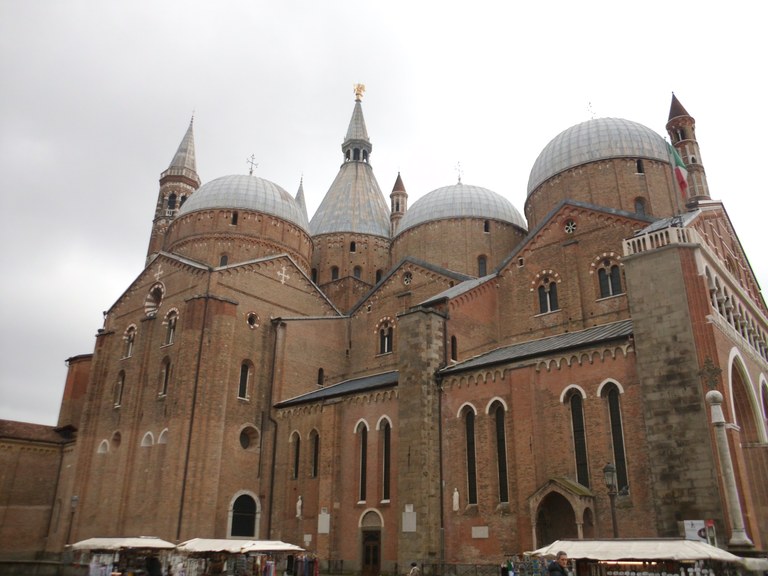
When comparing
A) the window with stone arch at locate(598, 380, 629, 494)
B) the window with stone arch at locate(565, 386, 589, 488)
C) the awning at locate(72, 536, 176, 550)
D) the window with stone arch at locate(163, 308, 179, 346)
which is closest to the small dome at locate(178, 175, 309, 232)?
the window with stone arch at locate(163, 308, 179, 346)

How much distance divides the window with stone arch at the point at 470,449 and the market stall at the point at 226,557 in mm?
6307

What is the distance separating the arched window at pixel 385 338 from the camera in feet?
108

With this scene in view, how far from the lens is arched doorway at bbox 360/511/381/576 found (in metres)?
24.4

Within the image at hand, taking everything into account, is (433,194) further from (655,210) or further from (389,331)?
(655,210)

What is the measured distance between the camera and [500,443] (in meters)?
22.5

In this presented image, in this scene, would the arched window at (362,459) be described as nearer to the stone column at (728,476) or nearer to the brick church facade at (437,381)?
the brick church facade at (437,381)

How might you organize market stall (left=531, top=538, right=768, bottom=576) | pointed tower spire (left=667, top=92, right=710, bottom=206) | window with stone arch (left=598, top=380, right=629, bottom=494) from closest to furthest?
1. market stall (left=531, top=538, right=768, bottom=576)
2. window with stone arch (left=598, top=380, right=629, bottom=494)
3. pointed tower spire (left=667, top=92, right=710, bottom=206)

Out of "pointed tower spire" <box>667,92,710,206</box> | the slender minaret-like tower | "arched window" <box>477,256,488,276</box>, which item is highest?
the slender minaret-like tower

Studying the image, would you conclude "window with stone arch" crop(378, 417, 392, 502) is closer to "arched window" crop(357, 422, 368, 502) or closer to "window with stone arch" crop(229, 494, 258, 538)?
"arched window" crop(357, 422, 368, 502)

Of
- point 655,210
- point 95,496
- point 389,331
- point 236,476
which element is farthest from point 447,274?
point 95,496

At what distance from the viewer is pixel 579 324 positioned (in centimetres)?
2625

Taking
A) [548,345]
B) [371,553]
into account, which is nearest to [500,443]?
[548,345]

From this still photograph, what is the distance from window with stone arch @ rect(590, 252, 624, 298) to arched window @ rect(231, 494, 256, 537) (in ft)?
59.8

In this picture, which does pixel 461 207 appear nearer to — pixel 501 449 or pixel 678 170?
pixel 678 170
